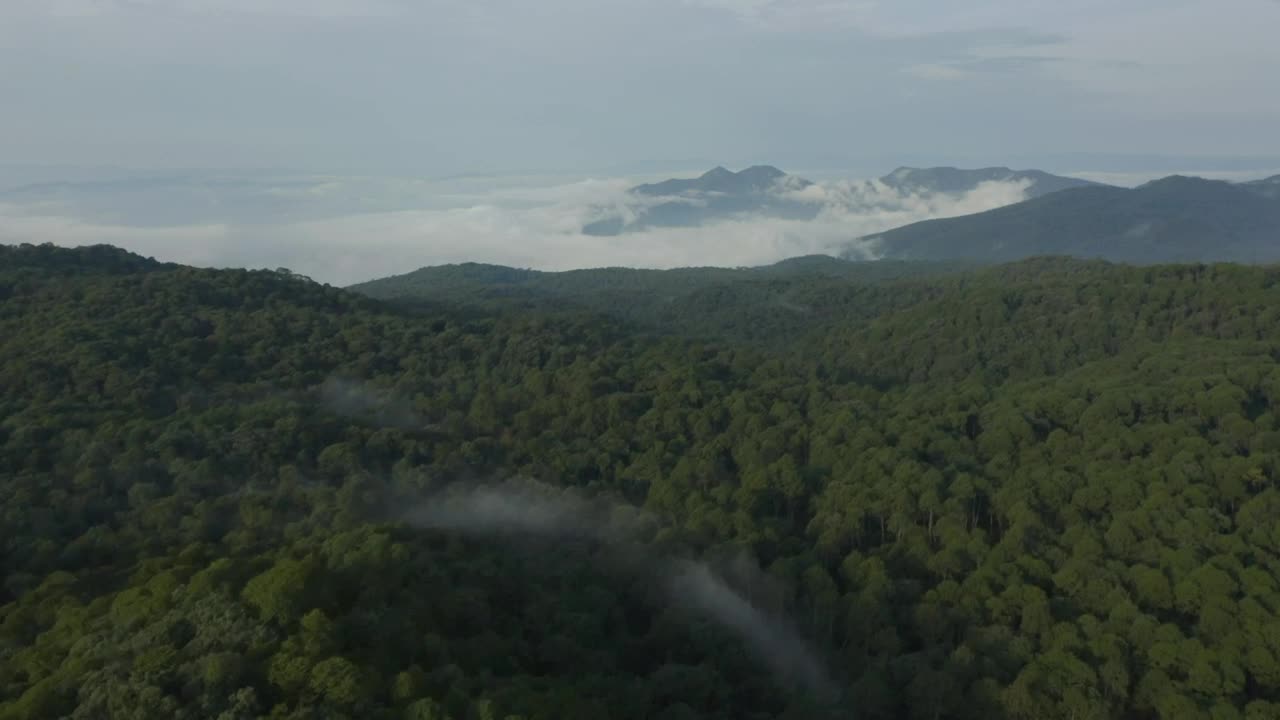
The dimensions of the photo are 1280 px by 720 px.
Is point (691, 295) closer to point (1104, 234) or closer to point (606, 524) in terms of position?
point (606, 524)

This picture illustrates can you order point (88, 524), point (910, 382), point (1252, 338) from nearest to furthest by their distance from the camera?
point (88, 524) → point (1252, 338) → point (910, 382)

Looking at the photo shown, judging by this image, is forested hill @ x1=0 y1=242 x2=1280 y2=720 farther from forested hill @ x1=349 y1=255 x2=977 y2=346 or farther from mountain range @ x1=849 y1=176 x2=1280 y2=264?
mountain range @ x1=849 y1=176 x2=1280 y2=264

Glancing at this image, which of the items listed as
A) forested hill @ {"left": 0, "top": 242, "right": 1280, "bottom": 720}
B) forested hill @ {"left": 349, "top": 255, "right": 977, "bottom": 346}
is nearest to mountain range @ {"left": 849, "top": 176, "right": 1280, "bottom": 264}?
forested hill @ {"left": 349, "top": 255, "right": 977, "bottom": 346}

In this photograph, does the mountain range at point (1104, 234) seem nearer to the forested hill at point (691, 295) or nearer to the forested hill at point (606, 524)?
the forested hill at point (691, 295)

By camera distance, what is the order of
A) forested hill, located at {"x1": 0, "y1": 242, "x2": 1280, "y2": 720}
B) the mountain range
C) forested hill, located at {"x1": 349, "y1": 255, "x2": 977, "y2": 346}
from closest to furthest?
forested hill, located at {"x1": 0, "y1": 242, "x2": 1280, "y2": 720} < forested hill, located at {"x1": 349, "y1": 255, "x2": 977, "y2": 346} < the mountain range

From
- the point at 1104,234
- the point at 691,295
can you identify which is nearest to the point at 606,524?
the point at 691,295

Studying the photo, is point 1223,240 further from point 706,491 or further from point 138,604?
point 138,604

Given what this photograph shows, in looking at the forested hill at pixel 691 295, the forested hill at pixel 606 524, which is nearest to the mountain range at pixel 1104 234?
the forested hill at pixel 691 295

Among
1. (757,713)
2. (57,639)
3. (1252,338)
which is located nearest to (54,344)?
(57,639)
